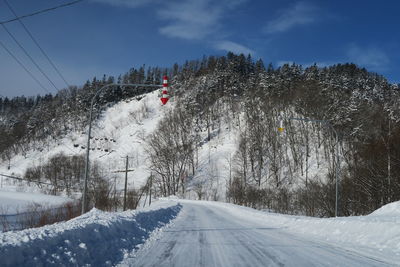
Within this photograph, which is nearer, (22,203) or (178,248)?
(178,248)

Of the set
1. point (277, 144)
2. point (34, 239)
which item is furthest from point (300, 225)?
point (277, 144)

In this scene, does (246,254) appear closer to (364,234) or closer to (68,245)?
(68,245)

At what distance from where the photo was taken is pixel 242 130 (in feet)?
255

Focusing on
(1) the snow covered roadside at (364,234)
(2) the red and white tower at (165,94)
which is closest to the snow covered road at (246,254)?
(1) the snow covered roadside at (364,234)

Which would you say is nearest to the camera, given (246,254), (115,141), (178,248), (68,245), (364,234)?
(68,245)

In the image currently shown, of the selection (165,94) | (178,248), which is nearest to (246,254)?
(178,248)

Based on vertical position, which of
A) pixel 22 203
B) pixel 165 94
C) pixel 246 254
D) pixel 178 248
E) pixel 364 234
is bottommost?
pixel 22 203

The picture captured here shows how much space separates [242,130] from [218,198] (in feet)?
71.7

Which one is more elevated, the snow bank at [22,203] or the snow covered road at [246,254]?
the snow covered road at [246,254]

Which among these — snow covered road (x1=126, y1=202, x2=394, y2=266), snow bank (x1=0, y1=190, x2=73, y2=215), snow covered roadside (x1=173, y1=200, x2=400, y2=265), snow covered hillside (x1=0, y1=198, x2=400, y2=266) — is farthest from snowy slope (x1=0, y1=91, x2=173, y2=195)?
snow covered road (x1=126, y1=202, x2=394, y2=266)

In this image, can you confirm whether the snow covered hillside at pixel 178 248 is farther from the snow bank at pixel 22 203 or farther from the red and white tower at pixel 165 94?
the snow bank at pixel 22 203

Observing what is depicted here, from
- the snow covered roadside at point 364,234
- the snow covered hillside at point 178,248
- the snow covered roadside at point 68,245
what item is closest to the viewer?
the snow covered roadside at point 68,245

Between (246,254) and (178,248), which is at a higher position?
(246,254)

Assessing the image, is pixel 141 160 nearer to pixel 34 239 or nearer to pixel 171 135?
pixel 171 135
